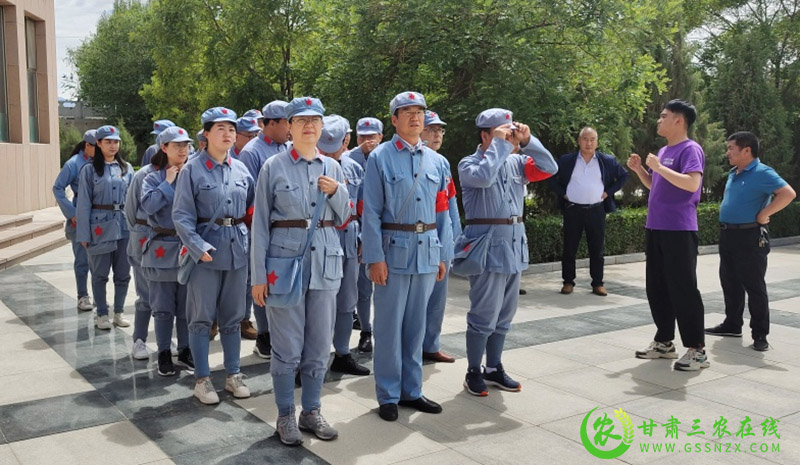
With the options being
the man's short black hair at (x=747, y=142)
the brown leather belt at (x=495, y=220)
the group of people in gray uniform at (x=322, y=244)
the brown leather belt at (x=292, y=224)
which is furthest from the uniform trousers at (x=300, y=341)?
the man's short black hair at (x=747, y=142)

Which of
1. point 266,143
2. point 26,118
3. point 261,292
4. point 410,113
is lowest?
point 261,292

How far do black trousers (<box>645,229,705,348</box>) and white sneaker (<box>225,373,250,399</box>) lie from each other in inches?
131

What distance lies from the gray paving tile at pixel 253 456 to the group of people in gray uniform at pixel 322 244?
0.37ft

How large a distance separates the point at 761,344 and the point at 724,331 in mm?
542

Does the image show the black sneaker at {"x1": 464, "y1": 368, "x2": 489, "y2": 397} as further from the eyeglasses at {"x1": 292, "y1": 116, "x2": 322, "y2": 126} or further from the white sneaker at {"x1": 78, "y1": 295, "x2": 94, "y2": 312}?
the white sneaker at {"x1": 78, "y1": 295, "x2": 94, "y2": 312}

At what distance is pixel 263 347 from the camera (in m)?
6.31

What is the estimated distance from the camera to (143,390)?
5.38 meters

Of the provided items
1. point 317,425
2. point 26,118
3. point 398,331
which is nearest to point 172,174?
point 398,331

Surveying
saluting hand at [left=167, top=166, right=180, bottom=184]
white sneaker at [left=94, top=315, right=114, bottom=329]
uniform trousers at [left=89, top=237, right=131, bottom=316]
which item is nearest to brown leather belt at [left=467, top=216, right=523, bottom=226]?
saluting hand at [left=167, top=166, right=180, bottom=184]

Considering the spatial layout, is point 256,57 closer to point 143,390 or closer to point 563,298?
point 563,298

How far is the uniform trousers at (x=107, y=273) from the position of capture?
7352 mm

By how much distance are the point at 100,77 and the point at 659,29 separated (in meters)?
39.7

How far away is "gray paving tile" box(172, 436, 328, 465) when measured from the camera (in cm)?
410

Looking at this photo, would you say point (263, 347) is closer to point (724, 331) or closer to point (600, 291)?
point (724, 331)
